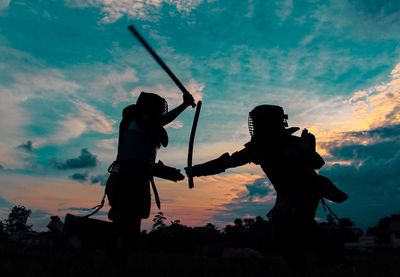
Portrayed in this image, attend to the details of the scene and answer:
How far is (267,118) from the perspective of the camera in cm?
579

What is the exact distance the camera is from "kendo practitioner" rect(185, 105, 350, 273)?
5.17 meters

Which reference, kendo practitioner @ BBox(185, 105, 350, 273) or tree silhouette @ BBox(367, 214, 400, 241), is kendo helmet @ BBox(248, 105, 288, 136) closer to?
kendo practitioner @ BBox(185, 105, 350, 273)

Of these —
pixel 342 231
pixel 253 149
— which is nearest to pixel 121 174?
pixel 253 149

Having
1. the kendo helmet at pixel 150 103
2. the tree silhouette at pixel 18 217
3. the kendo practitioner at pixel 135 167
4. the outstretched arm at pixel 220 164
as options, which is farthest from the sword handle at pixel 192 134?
the tree silhouette at pixel 18 217

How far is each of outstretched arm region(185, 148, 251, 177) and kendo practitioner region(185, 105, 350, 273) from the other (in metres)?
0.02

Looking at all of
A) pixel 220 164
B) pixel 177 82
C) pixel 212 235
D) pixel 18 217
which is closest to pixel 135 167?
pixel 220 164

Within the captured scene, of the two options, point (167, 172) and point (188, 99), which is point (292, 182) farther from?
point (188, 99)

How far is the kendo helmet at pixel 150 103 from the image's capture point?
617 centimetres

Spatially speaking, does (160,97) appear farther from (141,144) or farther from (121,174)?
(121,174)

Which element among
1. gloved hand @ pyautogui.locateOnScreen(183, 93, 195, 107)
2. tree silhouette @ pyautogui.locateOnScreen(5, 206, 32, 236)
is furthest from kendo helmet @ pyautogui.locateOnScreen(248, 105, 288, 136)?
tree silhouette @ pyautogui.locateOnScreen(5, 206, 32, 236)

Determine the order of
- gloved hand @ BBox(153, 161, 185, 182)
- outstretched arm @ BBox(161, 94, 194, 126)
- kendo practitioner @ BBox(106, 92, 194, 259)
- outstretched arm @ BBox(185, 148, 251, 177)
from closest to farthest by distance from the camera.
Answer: kendo practitioner @ BBox(106, 92, 194, 259) → outstretched arm @ BBox(185, 148, 251, 177) → outstretched arm @ BBox(161, 94, 194, 126) → gloved hand @ BBox(153, 161, 185, 182)

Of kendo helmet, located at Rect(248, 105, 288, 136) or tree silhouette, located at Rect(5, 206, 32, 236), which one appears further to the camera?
tree silhouette, located at Rect(5, 206, 32, 236)

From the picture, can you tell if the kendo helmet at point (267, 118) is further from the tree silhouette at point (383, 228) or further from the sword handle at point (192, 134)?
the tree silhouette at point (383, 228)

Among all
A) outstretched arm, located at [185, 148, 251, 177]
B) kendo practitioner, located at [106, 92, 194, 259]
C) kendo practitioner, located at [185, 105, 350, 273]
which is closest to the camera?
kendo practitioner, located at [185, 105, 350, 273]
